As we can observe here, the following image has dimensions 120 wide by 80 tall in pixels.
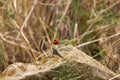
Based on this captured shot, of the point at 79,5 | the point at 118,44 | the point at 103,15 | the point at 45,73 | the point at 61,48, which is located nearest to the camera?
the point at 45,73

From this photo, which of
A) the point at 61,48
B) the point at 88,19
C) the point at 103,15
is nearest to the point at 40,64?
the point at 61,48

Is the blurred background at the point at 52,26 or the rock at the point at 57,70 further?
the blurred background at the point at 52,26

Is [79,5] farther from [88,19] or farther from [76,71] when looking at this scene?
[76,71]

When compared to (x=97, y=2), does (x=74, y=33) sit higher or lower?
lower

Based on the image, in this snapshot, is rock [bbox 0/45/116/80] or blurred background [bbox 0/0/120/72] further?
blurred background [bbox 0/0/120/72]
